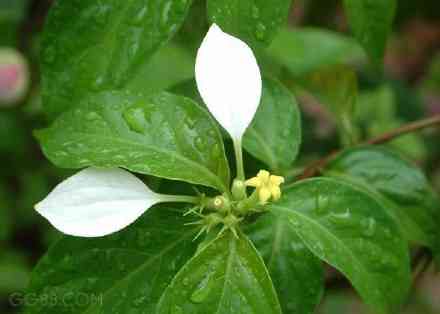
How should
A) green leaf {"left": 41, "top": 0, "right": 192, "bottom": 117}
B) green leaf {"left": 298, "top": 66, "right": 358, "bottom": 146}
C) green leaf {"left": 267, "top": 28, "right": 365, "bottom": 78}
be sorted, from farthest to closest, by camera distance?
green leaf {"left": 267, "top": 28, "right": 365, "bottom": 78}
green leaf {"left": 298, "top": 66, "right": 358, "bottom": 146}
green leaf {"left": 41, "top": 0, "right": 192, "bottom": 117}

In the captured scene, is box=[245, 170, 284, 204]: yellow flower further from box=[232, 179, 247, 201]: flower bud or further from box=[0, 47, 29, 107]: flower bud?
box=[0, 47, 29, 107]: flower bud

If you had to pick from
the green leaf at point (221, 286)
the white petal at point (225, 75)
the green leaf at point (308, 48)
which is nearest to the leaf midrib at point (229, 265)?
the green leaf at point (221, 286)

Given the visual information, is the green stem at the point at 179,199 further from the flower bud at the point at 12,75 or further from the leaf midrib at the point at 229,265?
the flower bud at the point at 12,75

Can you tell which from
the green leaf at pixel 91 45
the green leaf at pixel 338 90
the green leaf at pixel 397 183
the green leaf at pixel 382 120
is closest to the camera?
the green leaf at pixel 91 45

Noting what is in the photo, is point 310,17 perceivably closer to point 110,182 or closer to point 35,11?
point 35,11

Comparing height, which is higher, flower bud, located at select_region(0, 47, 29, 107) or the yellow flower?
the yellow flower

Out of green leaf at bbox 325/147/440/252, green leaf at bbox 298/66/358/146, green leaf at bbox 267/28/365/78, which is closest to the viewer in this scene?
green leaf at bbox 325/147/440/252

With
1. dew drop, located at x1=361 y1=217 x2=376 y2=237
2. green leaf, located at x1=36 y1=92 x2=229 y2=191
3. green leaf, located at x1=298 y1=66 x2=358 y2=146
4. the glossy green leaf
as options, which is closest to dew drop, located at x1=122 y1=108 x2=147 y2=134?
green leaf, located at x1=36 y1=92 x2=229 y2=191

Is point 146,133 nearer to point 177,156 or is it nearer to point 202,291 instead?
point 177,156
